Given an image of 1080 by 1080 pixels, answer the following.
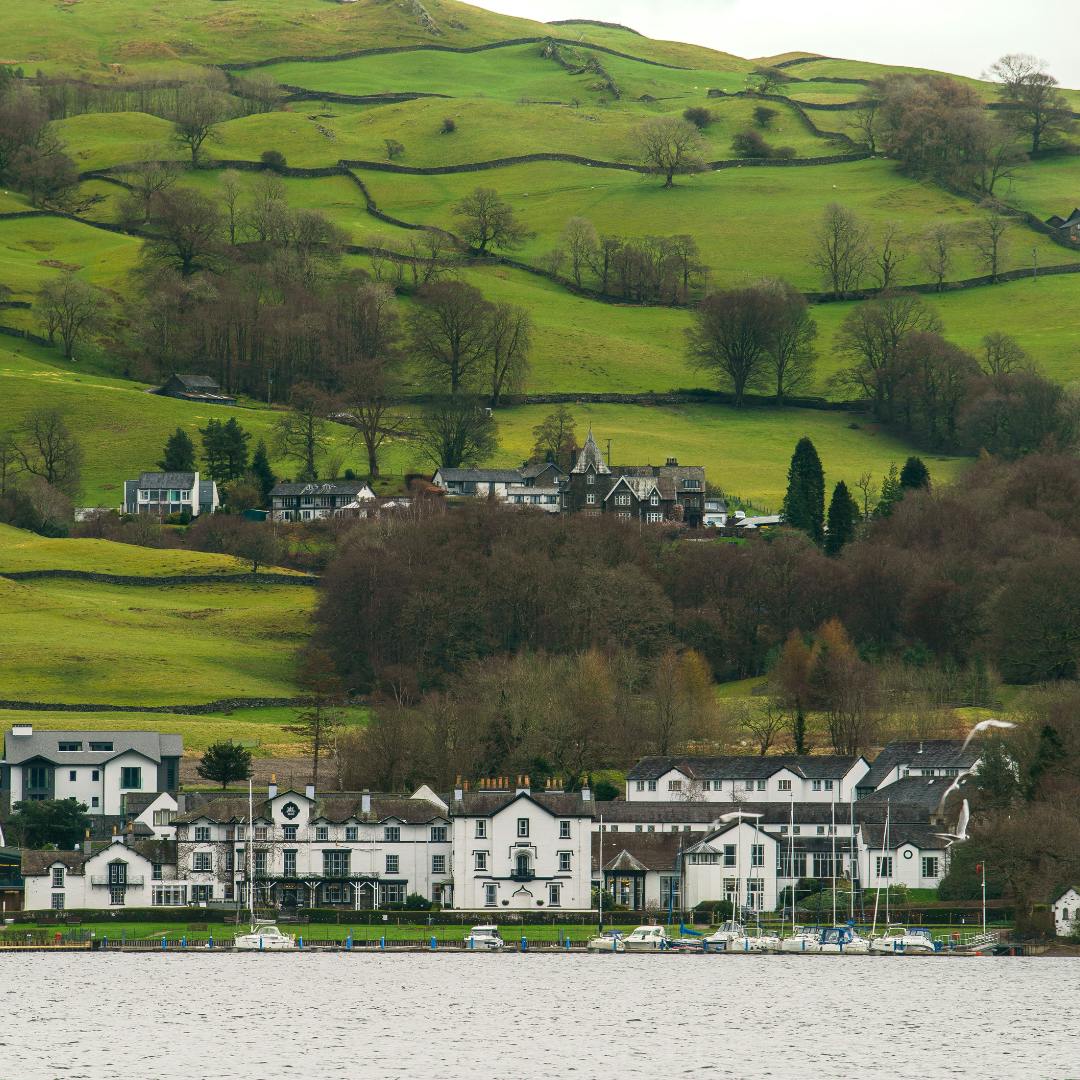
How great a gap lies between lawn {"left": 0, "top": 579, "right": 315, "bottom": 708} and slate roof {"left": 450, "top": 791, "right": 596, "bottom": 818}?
3642cm

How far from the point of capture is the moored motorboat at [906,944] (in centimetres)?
8756

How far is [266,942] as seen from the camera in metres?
87.4

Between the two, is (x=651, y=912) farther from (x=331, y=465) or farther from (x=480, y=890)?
(x=331, y=465)

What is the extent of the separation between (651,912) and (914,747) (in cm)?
2272

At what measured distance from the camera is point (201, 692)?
133m

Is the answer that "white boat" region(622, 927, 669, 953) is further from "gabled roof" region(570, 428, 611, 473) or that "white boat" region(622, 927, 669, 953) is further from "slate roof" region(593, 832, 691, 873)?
"gabled roof" region(570, 428, 611, 473)

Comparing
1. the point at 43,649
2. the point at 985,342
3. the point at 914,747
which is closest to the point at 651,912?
the point at 914,747

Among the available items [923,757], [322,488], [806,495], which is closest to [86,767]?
[923,757]

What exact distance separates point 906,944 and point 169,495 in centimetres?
9871

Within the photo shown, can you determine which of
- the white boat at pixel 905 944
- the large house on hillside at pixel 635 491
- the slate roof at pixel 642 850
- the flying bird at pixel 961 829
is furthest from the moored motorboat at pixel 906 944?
the large house on hillside at pixel 635 491

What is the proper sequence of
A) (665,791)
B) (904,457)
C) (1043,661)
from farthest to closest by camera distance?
1. (904,457)
2. (1043,661)
3. (665,791)

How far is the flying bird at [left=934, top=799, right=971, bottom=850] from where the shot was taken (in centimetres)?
9973

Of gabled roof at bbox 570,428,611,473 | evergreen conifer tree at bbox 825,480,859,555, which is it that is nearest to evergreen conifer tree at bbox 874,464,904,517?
evergreen conifer tree at bbox 825,480,859,555

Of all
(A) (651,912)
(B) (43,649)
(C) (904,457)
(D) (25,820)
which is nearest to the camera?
(A) (651,912)
